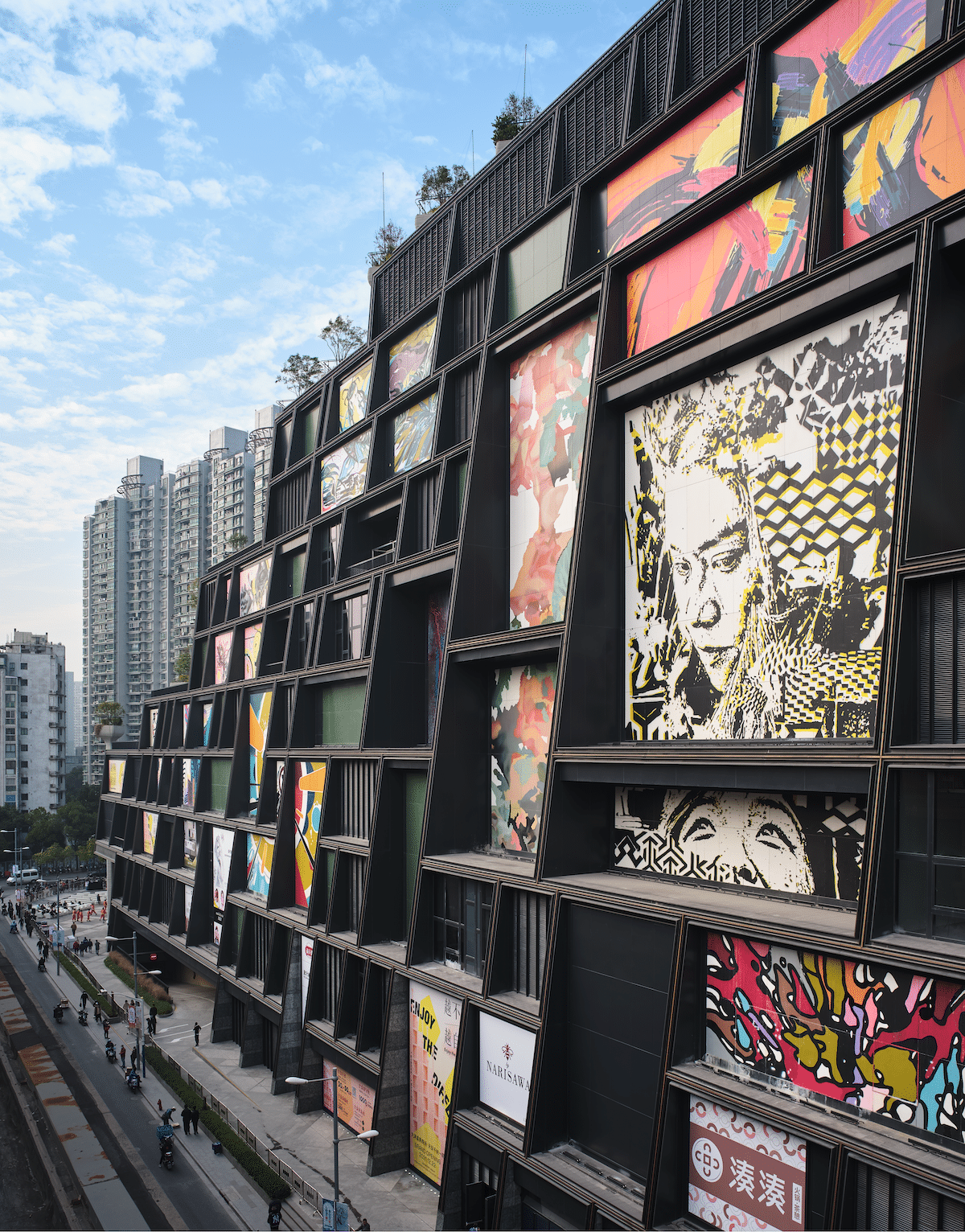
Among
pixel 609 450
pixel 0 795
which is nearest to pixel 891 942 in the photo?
pixel 609 450

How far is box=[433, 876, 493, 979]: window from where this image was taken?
27.3 m

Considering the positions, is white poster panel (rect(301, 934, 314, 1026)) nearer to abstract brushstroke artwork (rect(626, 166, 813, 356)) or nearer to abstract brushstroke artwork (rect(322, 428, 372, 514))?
abstract brushstroke artwork (rect(322, 428, 372, 514))

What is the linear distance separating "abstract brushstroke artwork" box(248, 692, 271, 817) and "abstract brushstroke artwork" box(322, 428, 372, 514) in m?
10.6

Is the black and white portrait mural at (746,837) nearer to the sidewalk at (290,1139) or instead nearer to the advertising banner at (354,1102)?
the sidewalk at (290,1139)

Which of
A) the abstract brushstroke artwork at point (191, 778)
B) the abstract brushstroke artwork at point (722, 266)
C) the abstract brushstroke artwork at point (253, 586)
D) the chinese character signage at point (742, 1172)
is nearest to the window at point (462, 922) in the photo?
the chinese character signage at point (742, 1172)

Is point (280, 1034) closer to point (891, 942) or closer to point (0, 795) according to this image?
point (891, 942)

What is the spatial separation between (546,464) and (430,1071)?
1977 cm

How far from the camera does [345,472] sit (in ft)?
147

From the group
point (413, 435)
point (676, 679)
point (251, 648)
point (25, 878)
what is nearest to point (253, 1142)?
point (676, 679)

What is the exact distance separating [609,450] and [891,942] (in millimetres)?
14348

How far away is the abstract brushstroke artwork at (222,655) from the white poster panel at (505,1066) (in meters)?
34.3

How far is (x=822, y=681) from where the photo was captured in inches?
751

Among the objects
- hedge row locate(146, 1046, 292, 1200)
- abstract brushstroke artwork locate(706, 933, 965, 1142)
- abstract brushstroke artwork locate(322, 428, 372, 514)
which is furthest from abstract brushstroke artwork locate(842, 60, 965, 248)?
hedge row locate(146, 1046, 292, 1200)

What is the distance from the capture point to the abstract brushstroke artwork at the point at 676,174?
23.3m
